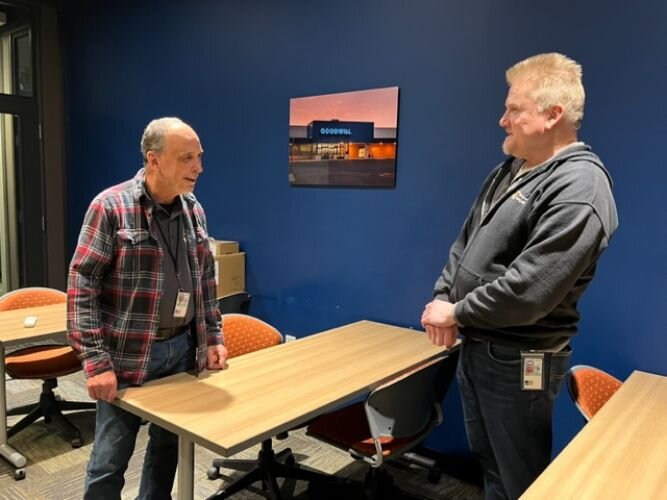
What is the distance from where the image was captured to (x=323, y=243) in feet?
10.5

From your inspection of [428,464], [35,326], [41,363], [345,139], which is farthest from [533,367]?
[41,363]

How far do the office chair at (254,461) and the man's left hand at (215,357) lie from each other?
463mm

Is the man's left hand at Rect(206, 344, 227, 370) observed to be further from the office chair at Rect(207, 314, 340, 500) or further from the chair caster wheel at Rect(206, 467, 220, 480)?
the chair caster wheel at Rect(206, 467, 220, 480)

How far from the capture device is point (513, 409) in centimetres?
149

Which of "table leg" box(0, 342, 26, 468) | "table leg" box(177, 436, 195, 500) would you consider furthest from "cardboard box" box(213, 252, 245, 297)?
"table leg" box(177, 436, 195, 500)

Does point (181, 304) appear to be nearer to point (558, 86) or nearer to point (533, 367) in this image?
point (533, 367)

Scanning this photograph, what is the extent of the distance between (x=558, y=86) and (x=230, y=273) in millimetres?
2521

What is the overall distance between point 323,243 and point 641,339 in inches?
68.3

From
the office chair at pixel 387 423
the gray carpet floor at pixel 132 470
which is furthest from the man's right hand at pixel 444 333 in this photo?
the gray carpet floor at pixel 132 470

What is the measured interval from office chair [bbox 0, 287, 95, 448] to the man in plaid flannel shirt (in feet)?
4.16

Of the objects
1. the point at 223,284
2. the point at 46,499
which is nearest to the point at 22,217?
the point at 223,284

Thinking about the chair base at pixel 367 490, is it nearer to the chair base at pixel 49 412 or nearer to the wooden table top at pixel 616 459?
the wooden table top at pixel 616 459

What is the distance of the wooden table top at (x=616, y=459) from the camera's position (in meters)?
1.20

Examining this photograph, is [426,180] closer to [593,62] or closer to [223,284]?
[593,62]
